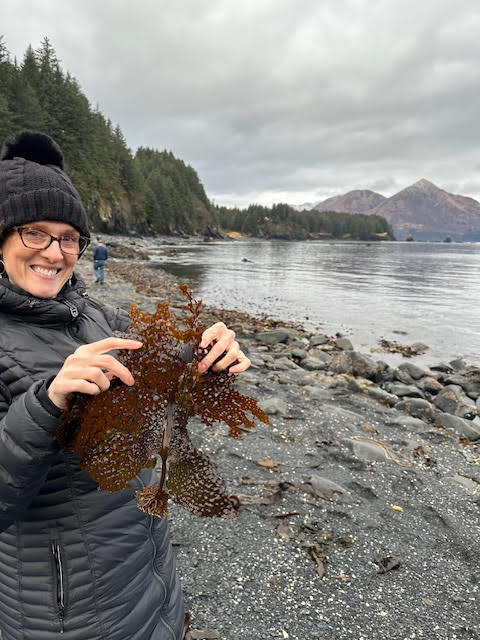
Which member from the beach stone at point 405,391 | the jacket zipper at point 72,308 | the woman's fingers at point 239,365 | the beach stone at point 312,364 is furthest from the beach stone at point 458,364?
the jacket zipper at point 72,308

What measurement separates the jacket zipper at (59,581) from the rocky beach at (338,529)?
1.86 metres

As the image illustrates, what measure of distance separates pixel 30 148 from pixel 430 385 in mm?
12605

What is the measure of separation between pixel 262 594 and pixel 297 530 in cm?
99

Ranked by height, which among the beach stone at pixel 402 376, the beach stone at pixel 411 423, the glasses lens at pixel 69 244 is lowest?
the beach stone at pixel 402 376

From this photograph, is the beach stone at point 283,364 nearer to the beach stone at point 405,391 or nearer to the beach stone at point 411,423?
the beach stone at point 405,391

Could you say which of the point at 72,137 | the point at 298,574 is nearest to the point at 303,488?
the point at 298,574

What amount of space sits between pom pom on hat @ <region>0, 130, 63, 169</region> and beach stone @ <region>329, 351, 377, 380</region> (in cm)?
1071

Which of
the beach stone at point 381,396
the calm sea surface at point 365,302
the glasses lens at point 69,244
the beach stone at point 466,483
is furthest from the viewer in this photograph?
the calm sea surface at point 365,302

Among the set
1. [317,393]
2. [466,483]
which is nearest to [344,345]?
[317,393]

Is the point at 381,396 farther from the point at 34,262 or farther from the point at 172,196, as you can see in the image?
the point at 172,196

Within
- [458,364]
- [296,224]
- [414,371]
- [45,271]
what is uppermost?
[296,224]

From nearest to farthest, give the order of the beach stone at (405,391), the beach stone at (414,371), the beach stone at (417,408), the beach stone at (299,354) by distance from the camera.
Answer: the beach stone at (417,408) < the beach stone at (405,391) < the beach stone at (414,371) < the beach stone at (299,354)

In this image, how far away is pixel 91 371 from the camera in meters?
1.25

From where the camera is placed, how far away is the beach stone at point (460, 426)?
26.4 ft
